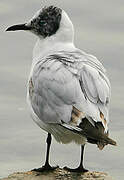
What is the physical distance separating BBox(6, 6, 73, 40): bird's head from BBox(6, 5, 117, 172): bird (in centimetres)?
28

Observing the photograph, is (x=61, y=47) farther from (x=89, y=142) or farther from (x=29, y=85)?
(x=89, y=142)

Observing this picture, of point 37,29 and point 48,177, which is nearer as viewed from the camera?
point 48,177

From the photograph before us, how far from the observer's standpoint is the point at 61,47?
18062mm

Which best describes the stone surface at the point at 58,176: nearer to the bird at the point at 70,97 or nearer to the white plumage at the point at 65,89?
the bird at the point at 70,97

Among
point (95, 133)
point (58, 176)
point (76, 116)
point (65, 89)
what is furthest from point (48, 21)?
point (95, 133)

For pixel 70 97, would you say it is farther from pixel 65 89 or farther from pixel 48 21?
pixel 48 21

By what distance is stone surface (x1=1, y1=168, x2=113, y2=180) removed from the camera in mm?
16953

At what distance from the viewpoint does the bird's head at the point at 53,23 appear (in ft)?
60.1

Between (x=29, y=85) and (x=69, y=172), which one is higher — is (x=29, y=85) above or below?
above

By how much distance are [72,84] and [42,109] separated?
0.77 meters

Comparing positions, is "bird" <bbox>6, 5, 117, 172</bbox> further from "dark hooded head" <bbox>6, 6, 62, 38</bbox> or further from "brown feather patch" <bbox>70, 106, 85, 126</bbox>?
"dark hooded head" <bbox>6, 6, 62, 38</bbox>

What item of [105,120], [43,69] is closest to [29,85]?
[43,69]

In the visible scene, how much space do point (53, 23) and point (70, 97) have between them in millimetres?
2161

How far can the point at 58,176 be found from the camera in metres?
17.0
